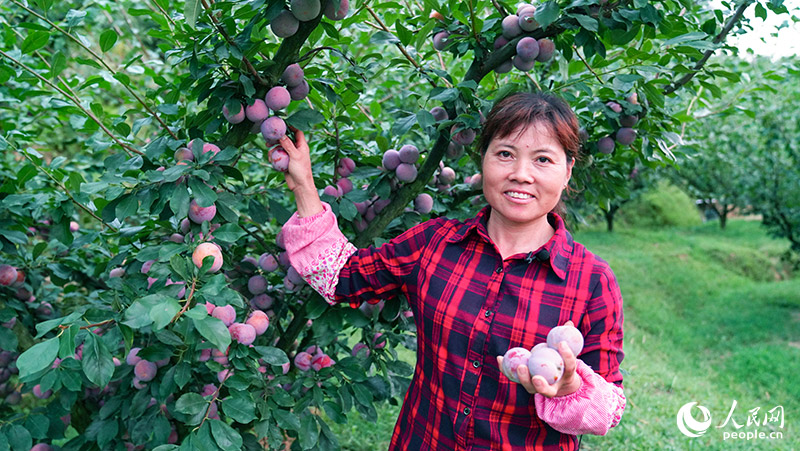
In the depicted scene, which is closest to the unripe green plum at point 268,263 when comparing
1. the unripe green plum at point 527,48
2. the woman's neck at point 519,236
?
the woman's neck at point 519,236

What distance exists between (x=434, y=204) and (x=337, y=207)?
0.36 metres

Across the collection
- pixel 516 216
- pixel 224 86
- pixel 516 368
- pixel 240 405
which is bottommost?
pixel 240 405

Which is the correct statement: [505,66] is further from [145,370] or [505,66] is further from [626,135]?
[145,370]

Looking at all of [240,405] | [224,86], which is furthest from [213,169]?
[240,405]

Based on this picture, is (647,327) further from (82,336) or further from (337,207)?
(82,336)

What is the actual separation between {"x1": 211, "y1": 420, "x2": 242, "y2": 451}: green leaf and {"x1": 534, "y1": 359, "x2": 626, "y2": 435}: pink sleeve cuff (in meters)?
0.67

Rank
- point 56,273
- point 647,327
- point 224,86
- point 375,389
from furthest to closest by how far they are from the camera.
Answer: point 647,327, point 56,273, point 375,389, point 224,86

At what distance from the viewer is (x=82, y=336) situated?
1.06m

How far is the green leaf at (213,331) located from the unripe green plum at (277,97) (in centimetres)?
55

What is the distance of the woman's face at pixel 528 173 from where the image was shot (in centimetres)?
122

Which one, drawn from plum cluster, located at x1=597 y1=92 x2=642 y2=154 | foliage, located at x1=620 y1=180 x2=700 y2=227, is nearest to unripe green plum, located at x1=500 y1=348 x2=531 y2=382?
plum cluster, located at x1=597 y1=92 x2=642 y2=154

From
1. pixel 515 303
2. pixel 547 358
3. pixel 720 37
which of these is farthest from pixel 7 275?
pixel 720 37

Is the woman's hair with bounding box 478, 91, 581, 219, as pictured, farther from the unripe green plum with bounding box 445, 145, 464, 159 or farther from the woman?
the unripe green plum with bounding box 445, 145, 464, 159

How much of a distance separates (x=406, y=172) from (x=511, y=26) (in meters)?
0.47
